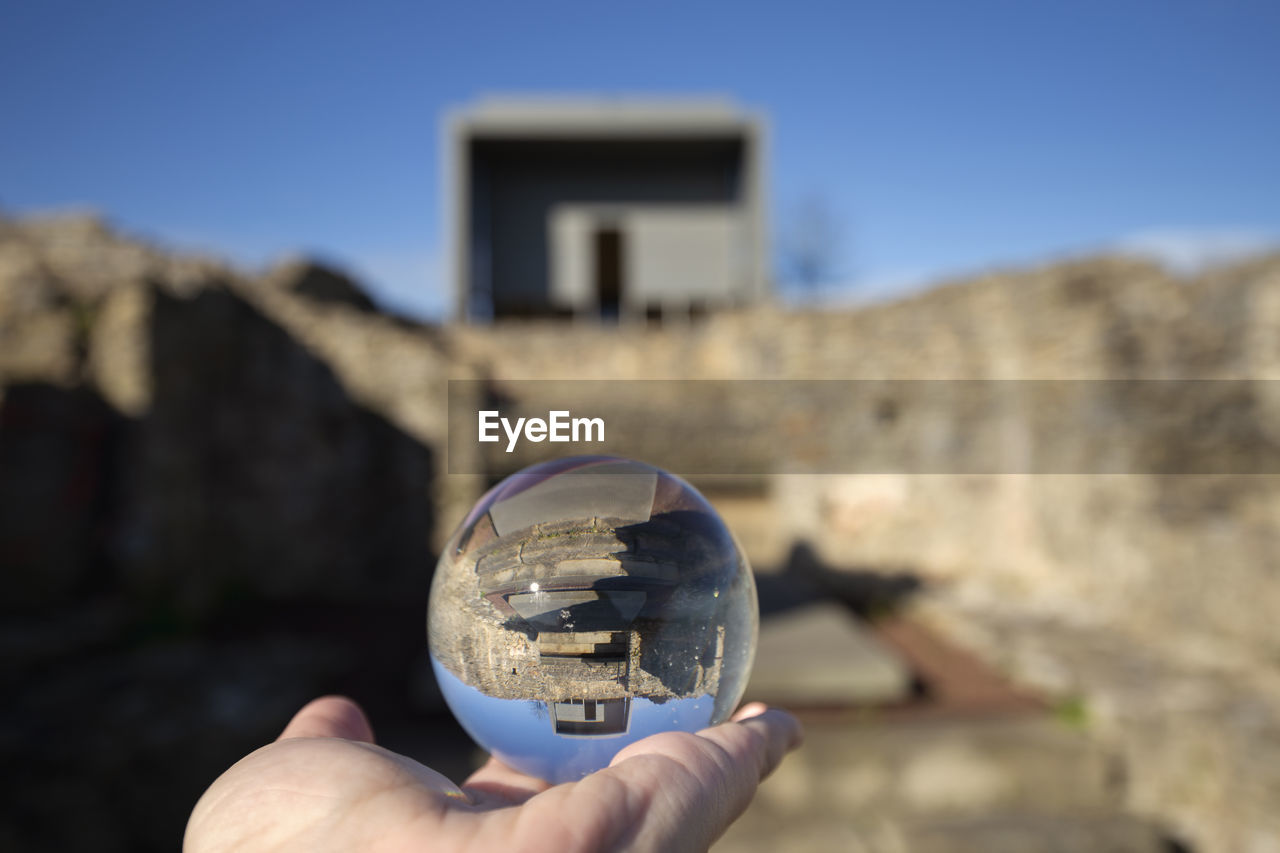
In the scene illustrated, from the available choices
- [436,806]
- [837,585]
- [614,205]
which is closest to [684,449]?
[837,585]

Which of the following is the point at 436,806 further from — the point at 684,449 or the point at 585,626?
the point at 684,449

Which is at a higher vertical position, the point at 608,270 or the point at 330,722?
the point at 608,270

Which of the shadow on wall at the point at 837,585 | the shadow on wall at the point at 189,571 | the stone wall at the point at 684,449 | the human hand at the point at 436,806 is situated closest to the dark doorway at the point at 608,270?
the stone wall at the point at 684,449

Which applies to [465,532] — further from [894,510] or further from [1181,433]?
Result: [894,510]

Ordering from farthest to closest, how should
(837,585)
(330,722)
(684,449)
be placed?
(684,449) → (837,585) → (330,722)

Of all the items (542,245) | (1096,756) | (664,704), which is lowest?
(1096,756)

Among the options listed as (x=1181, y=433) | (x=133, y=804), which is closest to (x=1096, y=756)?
(x=1181, y=433)
